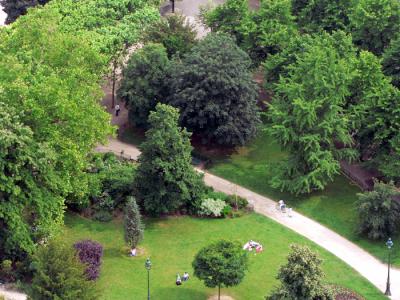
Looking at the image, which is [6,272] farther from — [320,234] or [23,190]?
[320,234]

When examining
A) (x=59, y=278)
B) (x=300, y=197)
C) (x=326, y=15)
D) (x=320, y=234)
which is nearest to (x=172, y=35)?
(x=326, y=15)

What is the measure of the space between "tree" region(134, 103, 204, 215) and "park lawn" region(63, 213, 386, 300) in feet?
6.67

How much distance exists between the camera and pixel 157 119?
2608 inches

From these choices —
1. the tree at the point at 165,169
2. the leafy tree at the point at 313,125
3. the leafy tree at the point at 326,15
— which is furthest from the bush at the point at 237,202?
the leafy tree at the point at 326,15

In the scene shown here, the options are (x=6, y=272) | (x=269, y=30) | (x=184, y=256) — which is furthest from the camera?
(x=269, y=30)

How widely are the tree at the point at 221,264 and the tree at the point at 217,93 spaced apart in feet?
63.5

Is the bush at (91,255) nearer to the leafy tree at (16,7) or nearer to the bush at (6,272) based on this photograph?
the bush at (6,272)

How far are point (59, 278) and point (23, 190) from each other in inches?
408

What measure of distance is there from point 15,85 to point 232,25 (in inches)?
1253

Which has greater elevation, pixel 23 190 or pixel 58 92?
pixel 58 92

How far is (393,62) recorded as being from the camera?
252 ft

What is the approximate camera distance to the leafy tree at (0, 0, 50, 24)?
95.1 m

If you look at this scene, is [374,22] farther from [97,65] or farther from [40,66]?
[40,66]

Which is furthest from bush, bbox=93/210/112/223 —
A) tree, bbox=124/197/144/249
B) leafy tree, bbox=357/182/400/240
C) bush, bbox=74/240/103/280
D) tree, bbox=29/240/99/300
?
leafy tree, bbox=357/182/400/240
